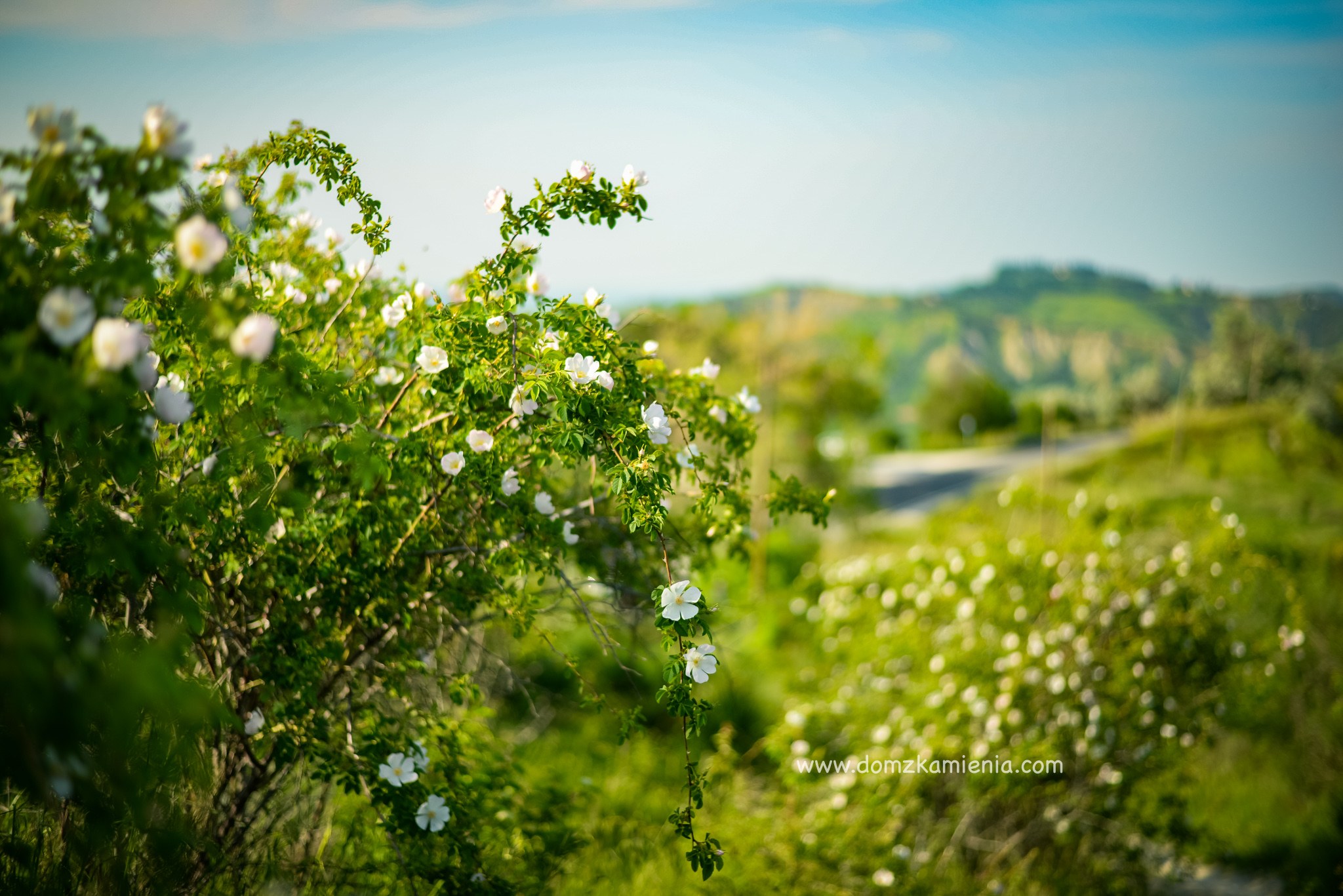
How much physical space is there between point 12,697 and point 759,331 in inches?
301

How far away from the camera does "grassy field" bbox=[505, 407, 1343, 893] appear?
2.98 meters

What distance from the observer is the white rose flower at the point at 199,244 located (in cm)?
97

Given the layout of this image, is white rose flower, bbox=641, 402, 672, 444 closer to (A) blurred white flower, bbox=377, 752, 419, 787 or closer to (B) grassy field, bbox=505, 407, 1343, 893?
(A) blurred white flower, bbox=377, 752, 419, 787

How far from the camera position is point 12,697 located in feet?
2.68

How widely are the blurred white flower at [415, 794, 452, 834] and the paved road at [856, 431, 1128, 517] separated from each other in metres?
8.72

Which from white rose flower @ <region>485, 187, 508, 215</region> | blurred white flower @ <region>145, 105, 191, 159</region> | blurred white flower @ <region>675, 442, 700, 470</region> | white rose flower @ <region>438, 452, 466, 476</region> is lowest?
blurred white flower @ <region>675, 442, 700, 470</region>

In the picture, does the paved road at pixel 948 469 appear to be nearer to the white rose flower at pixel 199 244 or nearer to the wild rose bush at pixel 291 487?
the wild rose bush at pixel 291 487

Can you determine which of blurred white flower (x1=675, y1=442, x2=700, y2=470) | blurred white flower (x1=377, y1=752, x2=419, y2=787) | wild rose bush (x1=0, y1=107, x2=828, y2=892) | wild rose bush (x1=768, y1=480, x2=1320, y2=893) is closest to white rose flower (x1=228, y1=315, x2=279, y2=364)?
wild rose bush (x1=0, y1=107, x2=828, y2=892)

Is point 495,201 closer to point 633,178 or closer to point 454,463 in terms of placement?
point 633,178

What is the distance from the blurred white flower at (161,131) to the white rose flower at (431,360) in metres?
0.62

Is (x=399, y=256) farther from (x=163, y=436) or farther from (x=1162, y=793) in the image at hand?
(x=1162, y=793)

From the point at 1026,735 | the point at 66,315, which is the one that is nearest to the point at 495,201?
the point at 66,315

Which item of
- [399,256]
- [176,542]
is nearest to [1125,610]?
[399,256]

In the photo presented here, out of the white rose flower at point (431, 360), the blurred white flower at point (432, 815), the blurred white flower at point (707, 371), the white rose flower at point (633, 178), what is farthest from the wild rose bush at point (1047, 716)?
the white rose flower at point (633, 178)
